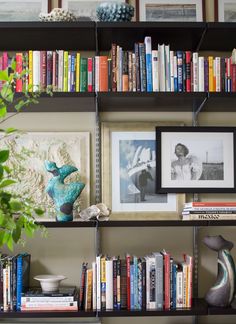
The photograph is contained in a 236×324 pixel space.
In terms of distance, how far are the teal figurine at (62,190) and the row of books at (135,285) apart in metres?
0.25

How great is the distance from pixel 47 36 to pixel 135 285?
119 centimetres

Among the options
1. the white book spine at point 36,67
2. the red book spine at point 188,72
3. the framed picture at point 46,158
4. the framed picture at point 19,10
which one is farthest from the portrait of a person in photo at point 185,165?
the framed picture at point 19,10

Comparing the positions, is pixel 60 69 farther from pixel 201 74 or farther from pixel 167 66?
pixel 201 74

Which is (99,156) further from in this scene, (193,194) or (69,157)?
(193,194)

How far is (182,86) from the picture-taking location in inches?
94.6

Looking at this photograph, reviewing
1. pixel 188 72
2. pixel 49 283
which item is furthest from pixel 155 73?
pixel 49 283

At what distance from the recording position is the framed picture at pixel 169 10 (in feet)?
8.68

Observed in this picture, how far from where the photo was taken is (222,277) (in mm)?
2344

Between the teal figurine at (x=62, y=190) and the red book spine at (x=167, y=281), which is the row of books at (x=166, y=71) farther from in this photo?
the red book spine at (x=167, y=281)

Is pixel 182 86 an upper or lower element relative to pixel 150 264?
upper

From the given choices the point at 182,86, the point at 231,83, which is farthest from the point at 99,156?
the point at 231,83

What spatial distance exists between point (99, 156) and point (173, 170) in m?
0.37

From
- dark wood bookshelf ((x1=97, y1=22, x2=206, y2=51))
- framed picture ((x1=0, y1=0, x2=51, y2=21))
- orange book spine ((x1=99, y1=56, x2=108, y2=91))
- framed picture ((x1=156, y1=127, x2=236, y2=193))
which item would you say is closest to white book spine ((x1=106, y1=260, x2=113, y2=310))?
framed picture ((x1=156, y1=127, x2=236, y2=193))

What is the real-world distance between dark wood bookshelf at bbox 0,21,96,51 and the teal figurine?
1.93 feet
